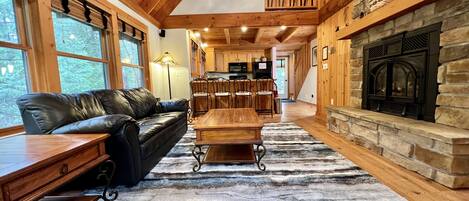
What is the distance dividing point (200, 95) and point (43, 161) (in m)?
4.29

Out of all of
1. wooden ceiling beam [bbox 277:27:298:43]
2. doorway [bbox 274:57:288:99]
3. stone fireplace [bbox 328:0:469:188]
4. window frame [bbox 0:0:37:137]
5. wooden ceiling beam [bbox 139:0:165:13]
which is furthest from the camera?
doorway [bbox 274:57:288:99]

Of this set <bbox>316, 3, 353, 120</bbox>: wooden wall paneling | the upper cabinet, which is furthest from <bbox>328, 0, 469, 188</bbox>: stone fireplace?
the upper cabinet

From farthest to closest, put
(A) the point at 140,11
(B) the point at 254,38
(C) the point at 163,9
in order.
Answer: (B) the point at 254,38 < (C) the point at 163,9 < (A) the point at 140,11

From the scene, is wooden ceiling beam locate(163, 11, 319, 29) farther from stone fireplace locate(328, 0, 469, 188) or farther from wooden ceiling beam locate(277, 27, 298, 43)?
stone fireplace locate(328, 0, 469, 188)

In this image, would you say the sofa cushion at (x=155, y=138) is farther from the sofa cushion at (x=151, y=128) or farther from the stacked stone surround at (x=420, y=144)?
the stacked stone surround at (x=420, y=144)

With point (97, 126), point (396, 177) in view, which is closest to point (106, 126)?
point (97, 126)

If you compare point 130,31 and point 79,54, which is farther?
point 130,31

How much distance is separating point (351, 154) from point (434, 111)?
885 mm

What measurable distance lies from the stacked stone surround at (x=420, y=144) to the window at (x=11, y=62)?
359 centimetres

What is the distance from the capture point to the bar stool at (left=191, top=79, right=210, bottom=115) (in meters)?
5.18

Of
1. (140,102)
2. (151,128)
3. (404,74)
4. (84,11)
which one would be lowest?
(151,128)

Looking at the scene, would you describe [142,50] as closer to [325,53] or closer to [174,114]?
[174,114]

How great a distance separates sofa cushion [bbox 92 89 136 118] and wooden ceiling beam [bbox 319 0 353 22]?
390cm

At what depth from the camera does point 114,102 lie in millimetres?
2576
